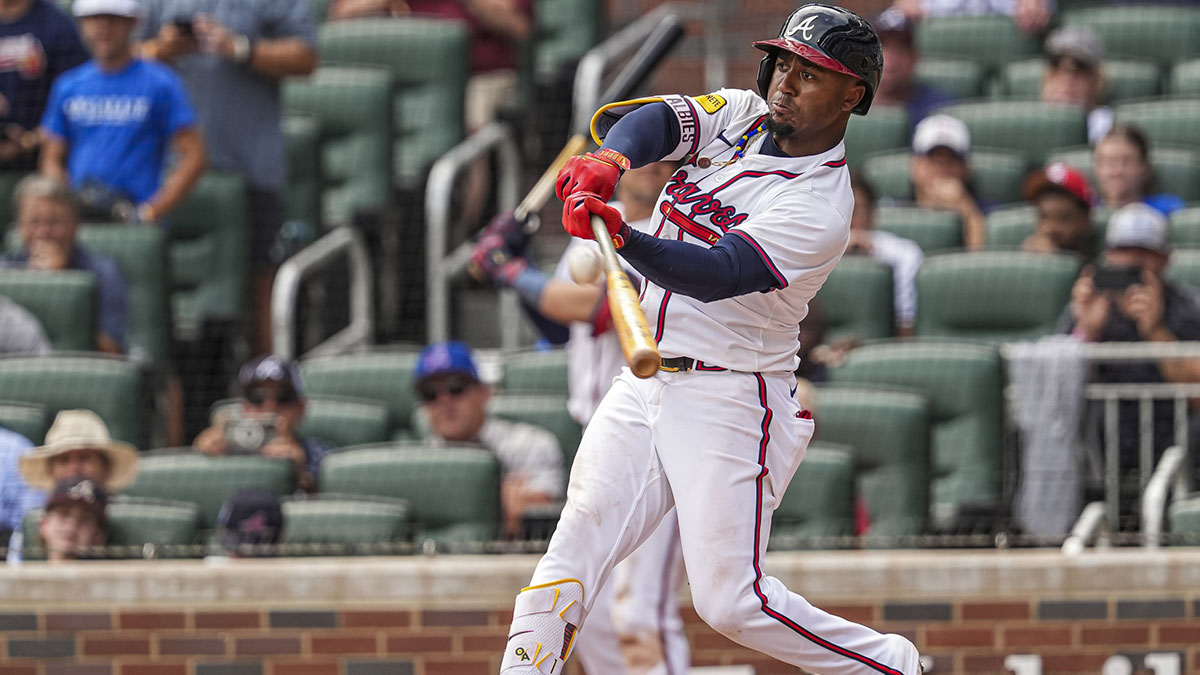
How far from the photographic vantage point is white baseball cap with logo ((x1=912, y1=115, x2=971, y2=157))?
22.9 ft

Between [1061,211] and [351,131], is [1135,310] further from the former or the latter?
Answer: [351,131]

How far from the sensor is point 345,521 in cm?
535

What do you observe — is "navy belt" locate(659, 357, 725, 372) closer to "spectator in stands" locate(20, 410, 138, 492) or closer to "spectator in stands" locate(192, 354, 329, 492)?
"spectator in stands" locate(192, 354, 329, 492)

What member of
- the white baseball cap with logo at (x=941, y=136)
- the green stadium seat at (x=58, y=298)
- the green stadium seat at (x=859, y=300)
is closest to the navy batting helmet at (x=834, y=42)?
the green stadium seat at (x=859, y=300)

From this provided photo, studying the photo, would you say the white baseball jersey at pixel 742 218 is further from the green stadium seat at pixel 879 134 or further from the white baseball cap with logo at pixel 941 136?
the green stadium seat at pixel 879 134

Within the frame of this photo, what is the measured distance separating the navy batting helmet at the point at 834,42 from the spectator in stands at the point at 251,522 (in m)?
2.24

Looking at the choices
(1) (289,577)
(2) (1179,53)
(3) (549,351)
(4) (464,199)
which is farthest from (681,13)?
(1) (289,577)

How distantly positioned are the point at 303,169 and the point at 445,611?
3.18 metres

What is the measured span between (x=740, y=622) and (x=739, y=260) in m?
0.75

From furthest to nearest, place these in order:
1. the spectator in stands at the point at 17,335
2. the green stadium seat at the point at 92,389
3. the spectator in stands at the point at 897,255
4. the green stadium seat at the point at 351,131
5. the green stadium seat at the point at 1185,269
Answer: the green stadium seat at the point at 351,131, the spectator in stands at the point at 897,255, the spectator in stands at the point at 17,335, the green stadium seat at the point at 1185,269, the green stadium seat at the point at 92,389

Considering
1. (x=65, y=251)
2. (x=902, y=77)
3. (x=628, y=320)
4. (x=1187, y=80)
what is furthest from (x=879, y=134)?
(x=628, y=320)

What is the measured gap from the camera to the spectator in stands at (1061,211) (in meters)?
6.46

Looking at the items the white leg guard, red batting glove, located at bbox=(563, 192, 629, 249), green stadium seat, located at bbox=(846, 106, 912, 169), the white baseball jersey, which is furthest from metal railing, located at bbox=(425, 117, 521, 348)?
red batting glove, located at bbox=(563, 192, 629, 249)

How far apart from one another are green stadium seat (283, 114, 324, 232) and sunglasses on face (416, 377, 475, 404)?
6.81 ft
